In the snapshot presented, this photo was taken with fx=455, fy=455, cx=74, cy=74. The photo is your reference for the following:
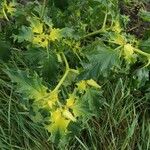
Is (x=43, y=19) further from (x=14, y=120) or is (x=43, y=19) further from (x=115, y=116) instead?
(x=115, y=116)

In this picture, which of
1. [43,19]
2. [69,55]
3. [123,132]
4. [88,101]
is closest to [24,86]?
[88,101]

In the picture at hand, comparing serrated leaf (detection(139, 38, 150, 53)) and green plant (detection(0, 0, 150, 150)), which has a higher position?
serrated leaf (detection(139, 38, 150, 53))

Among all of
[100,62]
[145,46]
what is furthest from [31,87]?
[145,46]

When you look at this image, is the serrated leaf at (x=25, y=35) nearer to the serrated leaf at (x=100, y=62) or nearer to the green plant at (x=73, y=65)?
the green plant at (x=73, y=65)

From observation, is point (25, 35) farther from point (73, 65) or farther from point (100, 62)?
point (73, 65)

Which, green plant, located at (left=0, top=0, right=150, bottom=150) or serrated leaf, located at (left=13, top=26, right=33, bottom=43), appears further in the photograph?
serrated leaf, located at (left=13, top=26, right=33, bottom=43)

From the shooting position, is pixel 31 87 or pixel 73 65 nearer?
pixel 31 87

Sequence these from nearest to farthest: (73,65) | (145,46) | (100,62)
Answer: (100,62) → (145,46) → (73,65)

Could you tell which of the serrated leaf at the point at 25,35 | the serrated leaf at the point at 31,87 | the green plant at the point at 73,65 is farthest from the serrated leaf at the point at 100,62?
the serrated leaf at the point at 25,35

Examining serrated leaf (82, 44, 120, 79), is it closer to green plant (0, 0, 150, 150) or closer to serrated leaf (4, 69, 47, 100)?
A: green plant (0, 0, 150, 150)

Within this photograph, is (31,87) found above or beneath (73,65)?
above

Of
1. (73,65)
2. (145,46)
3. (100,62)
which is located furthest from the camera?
(73,65)

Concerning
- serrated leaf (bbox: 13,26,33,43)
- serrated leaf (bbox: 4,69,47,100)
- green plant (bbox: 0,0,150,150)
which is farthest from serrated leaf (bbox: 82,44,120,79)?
serrated leaf (bbox: 13,26,33,43)
